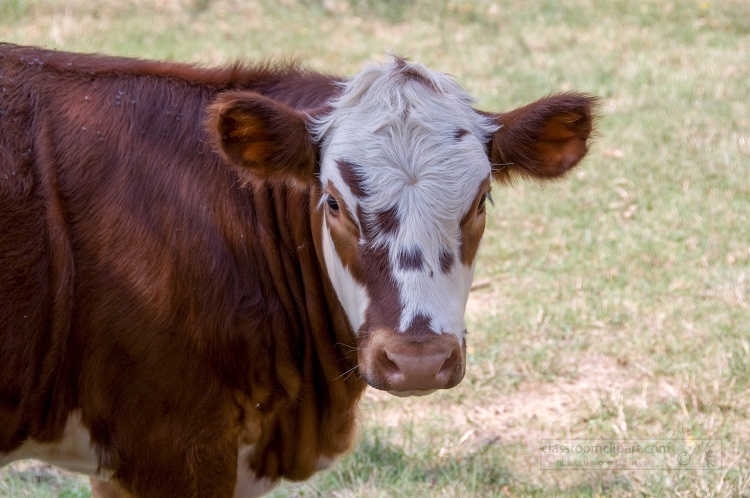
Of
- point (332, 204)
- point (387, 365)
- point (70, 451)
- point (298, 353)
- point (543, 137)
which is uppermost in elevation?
point (543, 137)

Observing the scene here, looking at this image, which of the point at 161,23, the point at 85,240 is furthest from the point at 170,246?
the point at 161,23

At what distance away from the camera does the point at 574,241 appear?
7387mm

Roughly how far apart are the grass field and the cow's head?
0.76 meters

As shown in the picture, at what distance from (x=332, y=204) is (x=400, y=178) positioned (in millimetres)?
308

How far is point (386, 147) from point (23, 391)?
162 centimetres

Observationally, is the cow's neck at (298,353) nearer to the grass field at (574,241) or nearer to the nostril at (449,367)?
the nostril at (449,367)

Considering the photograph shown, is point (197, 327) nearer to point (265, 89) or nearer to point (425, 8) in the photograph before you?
point (265, 89)

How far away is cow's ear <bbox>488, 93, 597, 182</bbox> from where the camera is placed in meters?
3.74

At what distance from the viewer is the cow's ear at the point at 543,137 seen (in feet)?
12.3

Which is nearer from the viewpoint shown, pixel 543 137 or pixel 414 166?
pixel 414 166

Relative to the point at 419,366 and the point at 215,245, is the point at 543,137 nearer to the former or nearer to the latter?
the point at 419,366

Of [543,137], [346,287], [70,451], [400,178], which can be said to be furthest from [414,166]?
[70,451]

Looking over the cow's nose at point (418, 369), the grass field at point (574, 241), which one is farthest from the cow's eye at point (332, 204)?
the grass field at point (574, 241)

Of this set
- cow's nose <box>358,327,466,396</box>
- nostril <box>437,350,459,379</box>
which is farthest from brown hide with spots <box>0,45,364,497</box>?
nostril <box>437,350,459,379</box>
